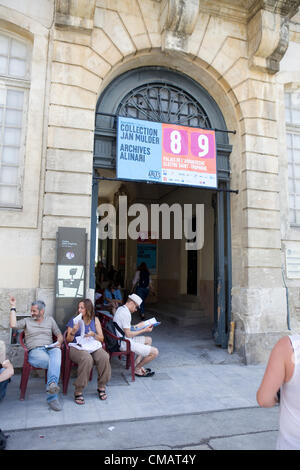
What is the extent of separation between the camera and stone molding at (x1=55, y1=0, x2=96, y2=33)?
578 centimetres

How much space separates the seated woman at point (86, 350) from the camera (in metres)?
4.29

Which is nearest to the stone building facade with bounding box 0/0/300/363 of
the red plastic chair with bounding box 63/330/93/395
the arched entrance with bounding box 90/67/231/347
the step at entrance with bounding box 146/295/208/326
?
the arched entrance with bounding box 90/67/231/347

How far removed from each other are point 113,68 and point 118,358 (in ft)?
17.6

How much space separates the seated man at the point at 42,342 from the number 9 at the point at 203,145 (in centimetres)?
419

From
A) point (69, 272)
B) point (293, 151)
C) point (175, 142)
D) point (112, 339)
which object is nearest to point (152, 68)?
point (175, 142)

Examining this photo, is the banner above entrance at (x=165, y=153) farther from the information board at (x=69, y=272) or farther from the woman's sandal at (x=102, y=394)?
the woman's sandal at (x=102, y=394)

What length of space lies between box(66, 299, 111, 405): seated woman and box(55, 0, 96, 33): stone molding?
475cm

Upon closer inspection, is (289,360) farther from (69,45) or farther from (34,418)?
(69,45)

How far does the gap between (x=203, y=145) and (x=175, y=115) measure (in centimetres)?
83

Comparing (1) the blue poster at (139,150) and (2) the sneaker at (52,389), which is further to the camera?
(1) the blue poster at (139,150)

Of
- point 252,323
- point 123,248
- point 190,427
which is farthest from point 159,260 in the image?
point 190,427

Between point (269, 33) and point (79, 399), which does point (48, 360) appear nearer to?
point (79, 399)

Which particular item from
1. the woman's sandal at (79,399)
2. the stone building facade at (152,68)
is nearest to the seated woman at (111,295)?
the stone building facade at (152,68)

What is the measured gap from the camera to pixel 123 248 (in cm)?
1573
